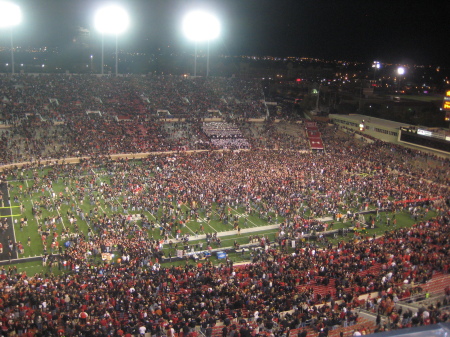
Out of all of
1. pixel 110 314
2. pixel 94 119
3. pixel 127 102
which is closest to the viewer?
pixel 110 314

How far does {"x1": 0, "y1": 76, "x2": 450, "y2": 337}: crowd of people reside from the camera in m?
14.2

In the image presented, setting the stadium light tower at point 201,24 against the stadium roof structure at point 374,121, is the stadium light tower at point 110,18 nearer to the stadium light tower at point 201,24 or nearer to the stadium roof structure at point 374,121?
the stadium light tower at point 201,24

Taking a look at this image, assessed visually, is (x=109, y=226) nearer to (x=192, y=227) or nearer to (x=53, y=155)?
(x=192, y=227)

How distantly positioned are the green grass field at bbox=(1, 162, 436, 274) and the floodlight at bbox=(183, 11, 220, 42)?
32.6 m

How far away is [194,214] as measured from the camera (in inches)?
1113

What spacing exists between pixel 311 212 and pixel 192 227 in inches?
302

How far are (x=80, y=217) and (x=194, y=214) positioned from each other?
673cm

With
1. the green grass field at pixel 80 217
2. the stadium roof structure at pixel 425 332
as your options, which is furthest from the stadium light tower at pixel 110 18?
the stadium roof structure at pixel 425 332

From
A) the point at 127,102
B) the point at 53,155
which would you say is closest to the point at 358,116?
the point at 127,102

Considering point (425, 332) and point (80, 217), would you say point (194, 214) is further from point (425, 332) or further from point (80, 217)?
point (425, 332)

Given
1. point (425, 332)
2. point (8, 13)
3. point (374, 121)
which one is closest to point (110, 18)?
point (8, 13)

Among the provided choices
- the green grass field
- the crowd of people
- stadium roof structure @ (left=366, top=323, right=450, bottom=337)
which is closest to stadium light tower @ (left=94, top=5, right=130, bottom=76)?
the crowd of people

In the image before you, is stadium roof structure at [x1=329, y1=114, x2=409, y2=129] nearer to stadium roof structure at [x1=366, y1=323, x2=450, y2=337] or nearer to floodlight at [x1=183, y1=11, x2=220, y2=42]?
Result: floodlight at [x1=183, y1=11, x2=220, y2=42]

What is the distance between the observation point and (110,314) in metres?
13.8
